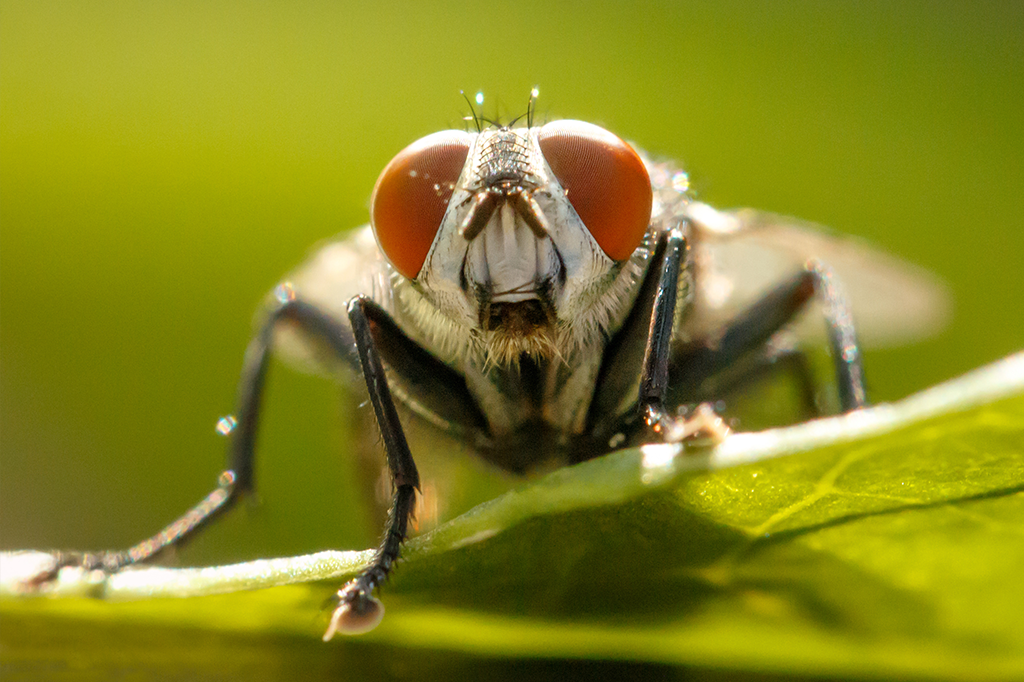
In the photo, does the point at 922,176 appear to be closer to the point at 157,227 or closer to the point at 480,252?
the point at 480,252

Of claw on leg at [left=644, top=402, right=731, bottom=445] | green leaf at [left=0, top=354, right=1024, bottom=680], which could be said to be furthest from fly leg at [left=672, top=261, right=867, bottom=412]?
green leaf at [left=0, top=354, right=1024, bottom=680]

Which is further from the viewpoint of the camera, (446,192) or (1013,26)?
(1013,26)

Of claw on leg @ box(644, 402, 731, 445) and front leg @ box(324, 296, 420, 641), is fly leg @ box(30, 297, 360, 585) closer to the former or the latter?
front leg @ box(324, 296, 420, 641)

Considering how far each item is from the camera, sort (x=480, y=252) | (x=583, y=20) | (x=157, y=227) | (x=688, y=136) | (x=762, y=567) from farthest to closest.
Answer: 1. (x=583, y=20)
2. (x=688, y=136)
3. (x=157, y=227)
4. (x=480, y=252)
5. (x=762, y=567)

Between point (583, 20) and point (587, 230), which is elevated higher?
point (583, 20)

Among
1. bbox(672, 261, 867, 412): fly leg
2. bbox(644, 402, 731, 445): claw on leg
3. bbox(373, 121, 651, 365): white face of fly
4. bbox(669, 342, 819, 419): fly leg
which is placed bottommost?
bbox(669, 342, 819, 419): fly leg

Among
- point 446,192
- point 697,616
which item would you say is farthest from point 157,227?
point 697,616

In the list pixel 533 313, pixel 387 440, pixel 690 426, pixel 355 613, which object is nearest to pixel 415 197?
pixel 533 313
